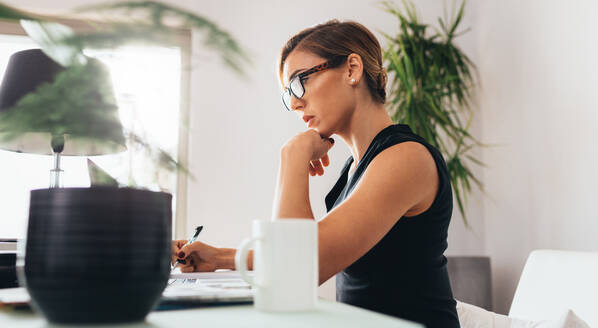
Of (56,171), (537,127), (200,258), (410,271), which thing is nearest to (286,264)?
(410,271)

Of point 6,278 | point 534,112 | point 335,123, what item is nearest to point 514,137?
point 534,112

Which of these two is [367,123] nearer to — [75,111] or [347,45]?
[347,45]

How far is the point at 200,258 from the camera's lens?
3.79 feet

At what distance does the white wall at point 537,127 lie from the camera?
2.12 m

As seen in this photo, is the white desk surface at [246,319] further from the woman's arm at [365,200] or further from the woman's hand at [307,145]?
the woman's hand at [307,145]

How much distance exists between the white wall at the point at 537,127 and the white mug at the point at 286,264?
195cm

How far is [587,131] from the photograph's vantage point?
2100 millimetres

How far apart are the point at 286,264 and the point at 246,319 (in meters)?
0.07

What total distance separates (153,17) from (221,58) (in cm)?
7

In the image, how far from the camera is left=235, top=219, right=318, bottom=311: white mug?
0.51 metres

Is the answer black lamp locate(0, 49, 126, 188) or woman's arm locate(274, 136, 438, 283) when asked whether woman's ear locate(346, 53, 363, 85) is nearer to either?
woman's arm locate(274, 136, 438, 283)

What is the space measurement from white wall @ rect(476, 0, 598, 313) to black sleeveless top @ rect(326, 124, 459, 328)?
1379 mm

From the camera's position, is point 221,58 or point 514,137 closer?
point 221,58

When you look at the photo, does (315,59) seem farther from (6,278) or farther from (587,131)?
(587,131)
